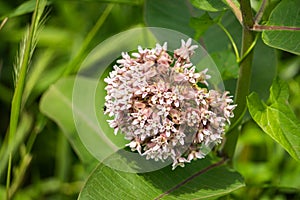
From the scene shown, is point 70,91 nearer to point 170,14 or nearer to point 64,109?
point 64,109

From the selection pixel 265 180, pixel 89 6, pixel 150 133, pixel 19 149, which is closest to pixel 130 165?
pixel 150 133

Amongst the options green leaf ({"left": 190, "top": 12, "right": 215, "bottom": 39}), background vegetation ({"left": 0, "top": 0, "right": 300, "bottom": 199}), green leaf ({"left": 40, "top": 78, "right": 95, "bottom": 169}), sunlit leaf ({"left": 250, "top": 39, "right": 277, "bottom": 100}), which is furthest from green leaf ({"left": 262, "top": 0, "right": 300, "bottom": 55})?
green leaf ({"left": 40, "top": 78, "right": 95, "bottom": 169})

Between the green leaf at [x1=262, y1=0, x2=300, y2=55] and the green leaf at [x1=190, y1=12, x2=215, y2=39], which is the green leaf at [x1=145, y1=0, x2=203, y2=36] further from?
the green leaf at [x1=262, y1=0, x2=300, y2=55]

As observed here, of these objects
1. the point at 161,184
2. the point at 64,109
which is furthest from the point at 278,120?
the point at 64,109

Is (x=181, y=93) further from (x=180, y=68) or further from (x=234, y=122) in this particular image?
(x=234, y=122)

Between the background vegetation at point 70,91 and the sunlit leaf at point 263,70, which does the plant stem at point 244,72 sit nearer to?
the background vegetation at point 70,91

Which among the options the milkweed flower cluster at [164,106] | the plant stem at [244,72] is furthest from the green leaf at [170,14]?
the milkweed flower cluster at [164,106]

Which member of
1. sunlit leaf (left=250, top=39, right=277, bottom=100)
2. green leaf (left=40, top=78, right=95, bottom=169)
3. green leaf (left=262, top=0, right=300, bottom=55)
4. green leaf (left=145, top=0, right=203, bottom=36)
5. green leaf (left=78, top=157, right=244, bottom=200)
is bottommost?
green leaf (left=78, top=157, right=244, bottom=200)
